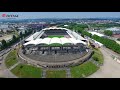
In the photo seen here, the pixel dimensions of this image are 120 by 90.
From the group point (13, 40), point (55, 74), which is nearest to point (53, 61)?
point (55, 74)

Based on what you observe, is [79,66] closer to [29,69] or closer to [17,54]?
[29,69]

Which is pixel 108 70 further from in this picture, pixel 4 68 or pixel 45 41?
pixel 4 68

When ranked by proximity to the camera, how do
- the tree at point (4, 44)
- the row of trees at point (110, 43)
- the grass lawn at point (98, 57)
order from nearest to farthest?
1. the tree at point (4, 44)
2. the grass lawn at point (98, 57)
3. the row of trees at point (110, 43)

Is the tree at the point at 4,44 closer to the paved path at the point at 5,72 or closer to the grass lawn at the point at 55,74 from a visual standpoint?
the paved path at the point at 5,72

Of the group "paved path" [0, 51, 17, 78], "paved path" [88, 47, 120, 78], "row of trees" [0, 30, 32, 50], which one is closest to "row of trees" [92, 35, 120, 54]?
"paved path" [88, 47, 120, 78]

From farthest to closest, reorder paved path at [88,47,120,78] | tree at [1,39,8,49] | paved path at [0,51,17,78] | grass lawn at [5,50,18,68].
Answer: tree at [1,39,8,49] < grass lawn at [5,50,18,68] < paved path at [88,47,120,78] < paved path at [0,51,17,78]

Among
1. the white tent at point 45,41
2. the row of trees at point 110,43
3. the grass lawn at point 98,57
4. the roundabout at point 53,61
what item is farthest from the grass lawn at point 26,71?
the row of trees at point 110,43

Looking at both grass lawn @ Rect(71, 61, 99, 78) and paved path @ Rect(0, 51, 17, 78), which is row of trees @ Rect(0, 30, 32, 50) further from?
grass lawn @ Rect(71, 61, 99, 78)
